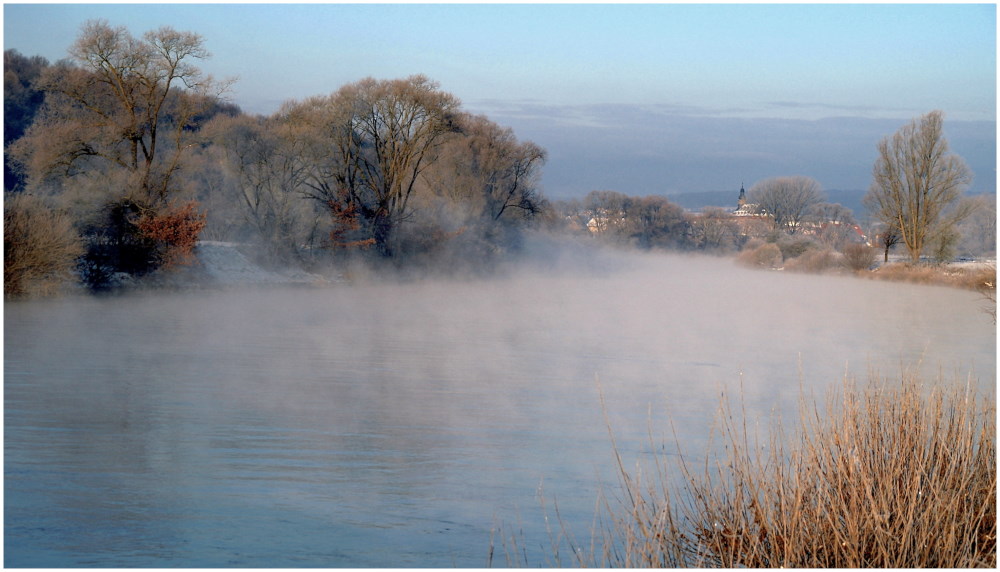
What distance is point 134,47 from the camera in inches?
795

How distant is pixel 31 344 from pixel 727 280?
76.9 feet

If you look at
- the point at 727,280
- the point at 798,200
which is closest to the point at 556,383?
the point at 727,280

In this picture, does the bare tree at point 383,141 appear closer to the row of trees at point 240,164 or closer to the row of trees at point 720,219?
the row of trees at point 240,164

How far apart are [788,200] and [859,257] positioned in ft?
14.6

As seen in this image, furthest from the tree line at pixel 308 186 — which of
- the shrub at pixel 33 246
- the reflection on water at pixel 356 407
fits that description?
the reflection on water at pixel 356 407

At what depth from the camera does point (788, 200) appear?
112 ft

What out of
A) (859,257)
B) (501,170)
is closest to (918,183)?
(859,257)

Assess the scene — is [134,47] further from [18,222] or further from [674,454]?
[674,454]

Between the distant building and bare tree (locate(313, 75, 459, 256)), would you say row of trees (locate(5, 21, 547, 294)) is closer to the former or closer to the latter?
bare tree (locate(313, 75, 459, 256))

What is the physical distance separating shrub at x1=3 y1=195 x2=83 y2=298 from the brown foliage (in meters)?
3.00

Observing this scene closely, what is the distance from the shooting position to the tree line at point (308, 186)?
19.3 metres

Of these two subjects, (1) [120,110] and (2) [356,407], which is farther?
(1) [120,110]

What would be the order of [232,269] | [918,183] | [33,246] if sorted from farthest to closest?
1. [918,183]
2. [232,269]
3. [33,246]

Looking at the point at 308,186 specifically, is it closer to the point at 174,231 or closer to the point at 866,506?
the point at 174,231
